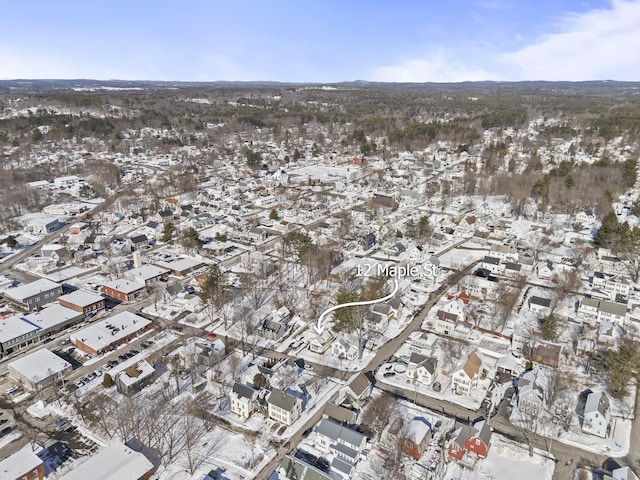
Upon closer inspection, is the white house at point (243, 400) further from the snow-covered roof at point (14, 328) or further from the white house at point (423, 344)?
the snow-covered roof at point (14, 328)

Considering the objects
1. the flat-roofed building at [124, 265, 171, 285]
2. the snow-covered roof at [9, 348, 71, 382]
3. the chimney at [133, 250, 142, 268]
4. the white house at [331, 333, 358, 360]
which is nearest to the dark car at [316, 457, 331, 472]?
the white house at [331, 333, 358, 360]

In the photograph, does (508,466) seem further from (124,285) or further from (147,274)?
(147,274)

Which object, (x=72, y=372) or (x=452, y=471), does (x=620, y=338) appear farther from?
(x=72, y=372)

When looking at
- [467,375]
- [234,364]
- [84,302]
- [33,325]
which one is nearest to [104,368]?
[33,325]

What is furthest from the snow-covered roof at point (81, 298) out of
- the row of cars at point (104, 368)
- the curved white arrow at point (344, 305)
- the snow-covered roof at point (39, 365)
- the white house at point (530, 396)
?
the white house at point (530, 396)

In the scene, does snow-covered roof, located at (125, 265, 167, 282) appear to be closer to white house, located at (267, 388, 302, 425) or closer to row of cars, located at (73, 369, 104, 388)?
row of cars, located at (73, 369, 104, 388)

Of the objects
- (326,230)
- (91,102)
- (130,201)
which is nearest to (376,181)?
(326,230)
